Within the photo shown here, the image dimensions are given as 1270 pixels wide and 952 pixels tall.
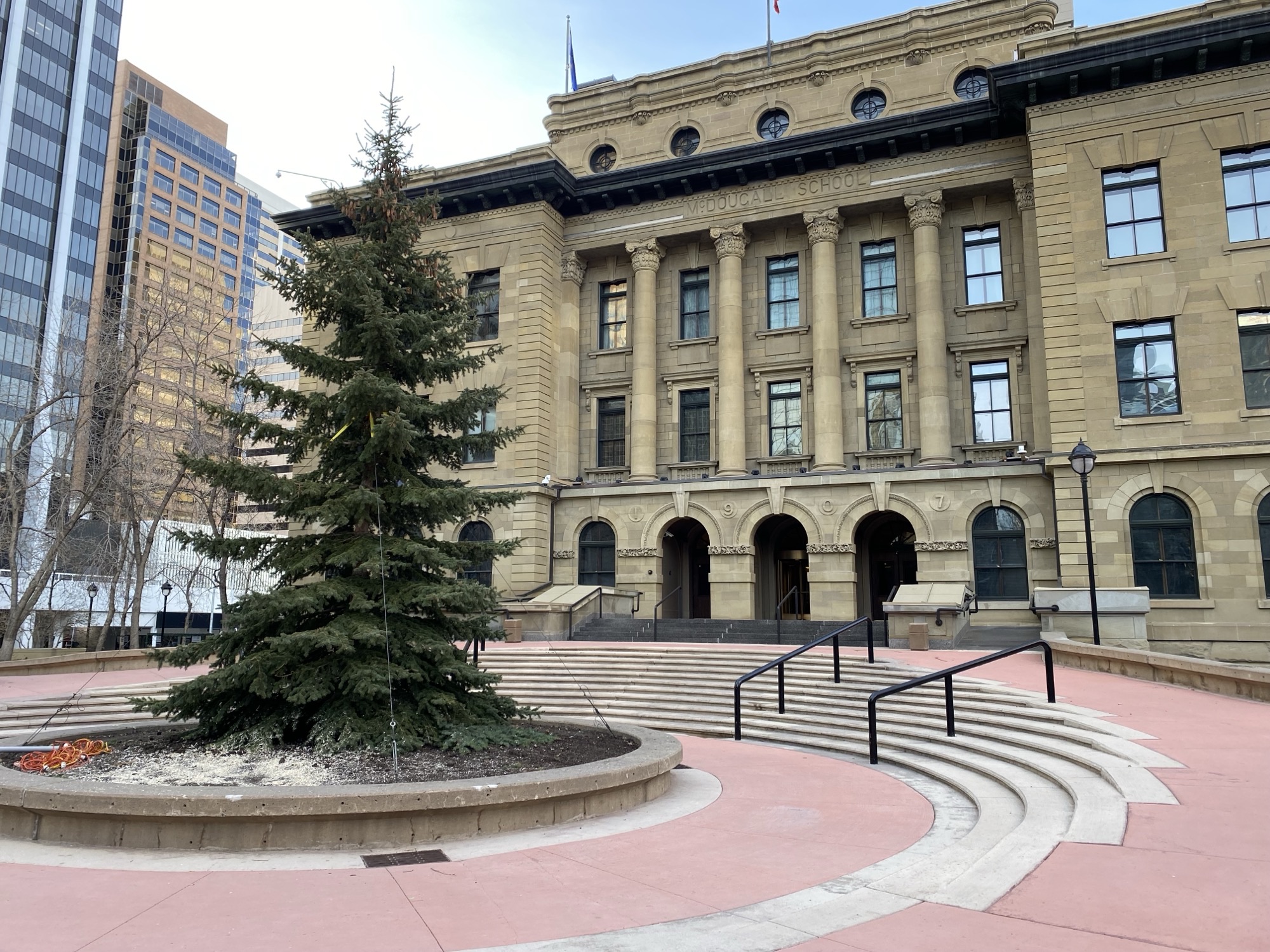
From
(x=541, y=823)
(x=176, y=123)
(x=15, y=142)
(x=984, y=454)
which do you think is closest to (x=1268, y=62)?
(x=984, y=454)

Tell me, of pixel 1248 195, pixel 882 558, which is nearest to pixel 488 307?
pixel 882 558

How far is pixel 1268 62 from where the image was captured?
22.8 m

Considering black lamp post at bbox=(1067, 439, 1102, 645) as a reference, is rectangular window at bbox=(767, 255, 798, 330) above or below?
above

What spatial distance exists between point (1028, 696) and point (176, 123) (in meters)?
116

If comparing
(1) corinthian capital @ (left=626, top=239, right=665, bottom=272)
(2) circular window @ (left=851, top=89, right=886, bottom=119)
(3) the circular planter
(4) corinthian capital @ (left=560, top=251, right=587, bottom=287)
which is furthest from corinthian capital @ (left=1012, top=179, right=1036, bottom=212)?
(3) the circular planter

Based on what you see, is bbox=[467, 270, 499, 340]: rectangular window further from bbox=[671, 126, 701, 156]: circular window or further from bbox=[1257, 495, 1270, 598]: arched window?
bbox=[1257, 495, 1270, 598]: arched window

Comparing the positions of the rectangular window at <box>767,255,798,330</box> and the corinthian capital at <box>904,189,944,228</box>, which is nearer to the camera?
the corinthian capital at <box>904,189,944,228</box>

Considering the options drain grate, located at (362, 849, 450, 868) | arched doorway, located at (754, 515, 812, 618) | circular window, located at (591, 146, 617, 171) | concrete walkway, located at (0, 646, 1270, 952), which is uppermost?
circular window, located at (591, 146, 617, 171)

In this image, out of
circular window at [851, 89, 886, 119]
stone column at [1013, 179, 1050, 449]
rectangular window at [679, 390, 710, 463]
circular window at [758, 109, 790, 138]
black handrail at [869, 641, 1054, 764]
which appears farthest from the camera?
circular window at [758, 109, 790, 138]

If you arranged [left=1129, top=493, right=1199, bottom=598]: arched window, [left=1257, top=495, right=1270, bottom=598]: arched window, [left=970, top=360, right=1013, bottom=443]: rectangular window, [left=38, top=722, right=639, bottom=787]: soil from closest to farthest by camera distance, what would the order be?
[left=38, top=722, right=639, bottom=787]: soil, [left=1257, top=495, right=1270, bottom=598]: arched window, [left=1129, top=493, right=1199, bottom=598]: arched window, [left=970, top=360, right=1013, bottom=443]: rectangular window

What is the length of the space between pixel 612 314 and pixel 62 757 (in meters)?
25.5

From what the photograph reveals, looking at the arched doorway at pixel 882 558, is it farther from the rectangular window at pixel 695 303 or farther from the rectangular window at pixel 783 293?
the rectangular window at pixel 695 303

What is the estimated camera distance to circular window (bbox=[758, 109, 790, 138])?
1281 inches

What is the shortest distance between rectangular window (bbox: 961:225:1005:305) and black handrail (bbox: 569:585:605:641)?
14394 mm
